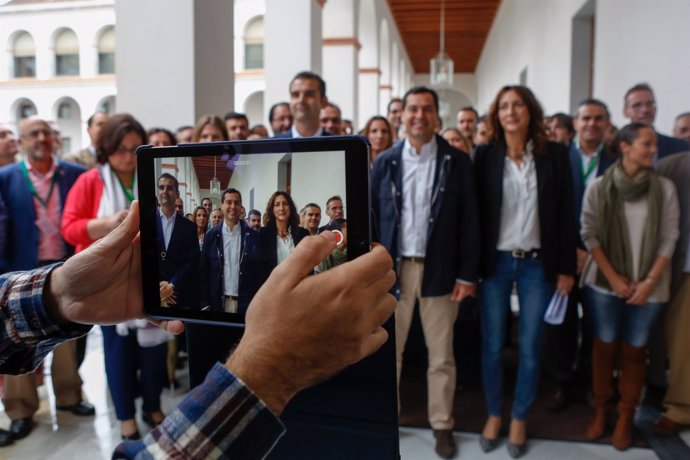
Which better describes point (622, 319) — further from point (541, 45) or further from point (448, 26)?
point (448, 26)

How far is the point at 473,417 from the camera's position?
2.80 m

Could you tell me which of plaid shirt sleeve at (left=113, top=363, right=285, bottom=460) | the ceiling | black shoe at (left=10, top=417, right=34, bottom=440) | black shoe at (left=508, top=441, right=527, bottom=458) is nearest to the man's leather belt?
black shoe at (left=508, top=441, right=527, bottom=458)

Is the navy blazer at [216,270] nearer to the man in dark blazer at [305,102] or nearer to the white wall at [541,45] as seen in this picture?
the man in dark blazer at [305,102]

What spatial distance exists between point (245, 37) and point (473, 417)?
40.9 ft

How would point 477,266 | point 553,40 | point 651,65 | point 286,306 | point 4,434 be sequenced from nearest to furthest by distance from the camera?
point 286,306 < point 477,266 < point 4,434 < point 651,65 < point 553,40

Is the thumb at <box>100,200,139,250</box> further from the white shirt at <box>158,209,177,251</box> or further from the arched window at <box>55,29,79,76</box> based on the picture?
the arched window at <box>55,29,79,76</box>

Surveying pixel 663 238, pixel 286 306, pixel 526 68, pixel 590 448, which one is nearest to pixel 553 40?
pixel 526 68

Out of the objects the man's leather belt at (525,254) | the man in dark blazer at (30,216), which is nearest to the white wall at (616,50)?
the man's leather belt at (525,254)

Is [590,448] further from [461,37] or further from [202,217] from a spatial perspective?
[461,37]

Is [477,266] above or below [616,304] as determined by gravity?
above

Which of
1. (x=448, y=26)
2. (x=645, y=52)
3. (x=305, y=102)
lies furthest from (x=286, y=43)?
(x=448, y=26)

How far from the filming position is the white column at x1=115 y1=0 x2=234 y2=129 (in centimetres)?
329

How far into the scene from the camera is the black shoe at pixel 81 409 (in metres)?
2.88

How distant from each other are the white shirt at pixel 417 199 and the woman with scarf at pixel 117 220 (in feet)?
3.69
